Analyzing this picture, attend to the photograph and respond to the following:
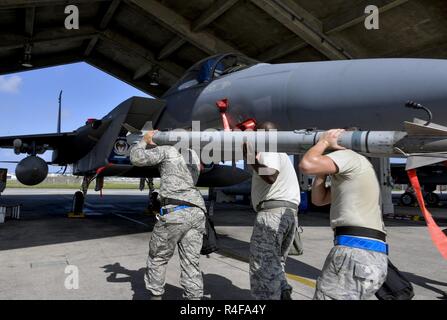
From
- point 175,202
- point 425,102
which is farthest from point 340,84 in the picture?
point 175,202

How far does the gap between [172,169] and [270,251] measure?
1.37 metres

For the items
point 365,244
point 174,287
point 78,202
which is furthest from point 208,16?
point 365,244

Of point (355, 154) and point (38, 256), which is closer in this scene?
point (355, 154)

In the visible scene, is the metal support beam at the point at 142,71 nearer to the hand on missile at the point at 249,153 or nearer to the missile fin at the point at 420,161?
the hand on missile at the point at 249,153

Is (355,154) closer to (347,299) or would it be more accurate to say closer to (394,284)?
(347,299)

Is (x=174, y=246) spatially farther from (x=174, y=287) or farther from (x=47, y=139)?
(x=47, y=139)

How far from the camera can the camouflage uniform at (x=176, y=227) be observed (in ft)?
11.7

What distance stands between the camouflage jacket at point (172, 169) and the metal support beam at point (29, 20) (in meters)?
11.3

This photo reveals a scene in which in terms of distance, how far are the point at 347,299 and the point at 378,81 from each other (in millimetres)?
2076

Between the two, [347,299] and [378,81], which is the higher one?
[378,81]

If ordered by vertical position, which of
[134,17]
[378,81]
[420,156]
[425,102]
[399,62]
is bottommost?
[420,156]

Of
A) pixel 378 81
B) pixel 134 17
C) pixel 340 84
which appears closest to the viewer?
pixel 378 81

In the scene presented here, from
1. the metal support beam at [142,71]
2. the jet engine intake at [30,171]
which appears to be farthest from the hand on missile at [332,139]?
the metal support beam at [142,71]
